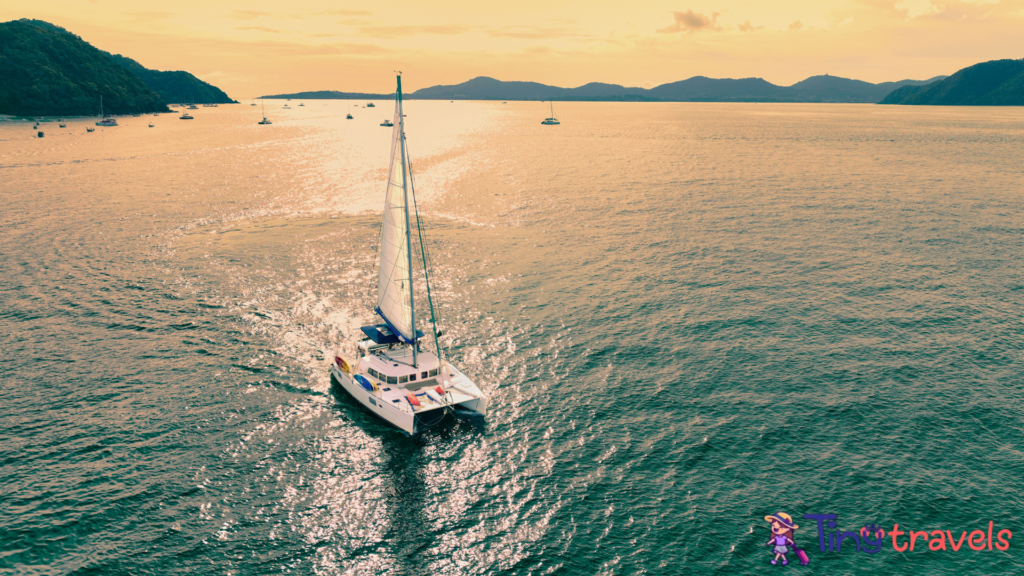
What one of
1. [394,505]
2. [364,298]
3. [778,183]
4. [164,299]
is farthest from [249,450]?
[778,183]

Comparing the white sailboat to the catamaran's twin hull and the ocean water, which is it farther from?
the ocean water

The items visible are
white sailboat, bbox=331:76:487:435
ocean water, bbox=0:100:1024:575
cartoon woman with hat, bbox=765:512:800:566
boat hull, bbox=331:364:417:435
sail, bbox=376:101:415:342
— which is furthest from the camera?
sail, bbox=376:101:415:342

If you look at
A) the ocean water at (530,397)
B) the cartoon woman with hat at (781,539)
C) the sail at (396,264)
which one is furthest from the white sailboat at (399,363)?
the cartoon woman with hat at (781,539)

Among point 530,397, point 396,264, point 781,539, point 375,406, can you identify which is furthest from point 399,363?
point 781,539

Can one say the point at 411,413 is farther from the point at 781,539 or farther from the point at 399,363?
the point at 781,539

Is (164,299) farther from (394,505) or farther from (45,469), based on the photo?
(394,505)

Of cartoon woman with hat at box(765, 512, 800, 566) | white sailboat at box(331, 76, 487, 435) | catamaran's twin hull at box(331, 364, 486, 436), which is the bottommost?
cartoon woman with hat at box(765, 512, 800, 566)

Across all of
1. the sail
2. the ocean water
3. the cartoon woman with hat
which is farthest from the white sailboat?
the cartoon woman with hat
